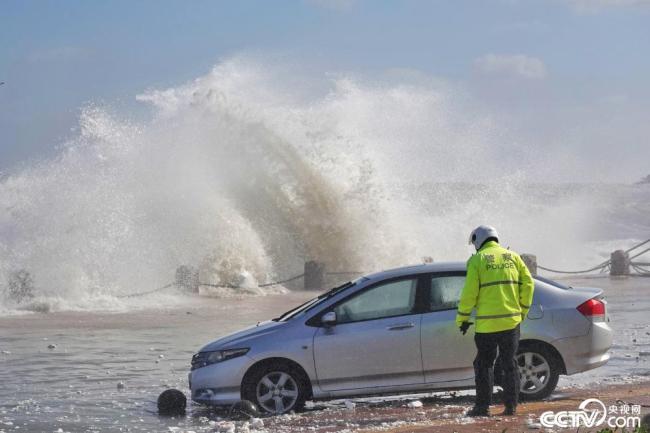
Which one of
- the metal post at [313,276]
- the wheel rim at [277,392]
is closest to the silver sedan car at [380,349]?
the wheel rim at [277,392]

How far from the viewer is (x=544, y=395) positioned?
10164mm

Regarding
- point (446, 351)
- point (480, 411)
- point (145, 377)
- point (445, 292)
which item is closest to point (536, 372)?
point (446, 351)

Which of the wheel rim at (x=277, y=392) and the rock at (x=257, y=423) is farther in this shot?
the wheel rim at (x=277, y=392)

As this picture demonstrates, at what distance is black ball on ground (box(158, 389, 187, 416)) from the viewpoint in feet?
33.7

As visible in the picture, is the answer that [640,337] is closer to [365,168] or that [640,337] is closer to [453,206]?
[365,168]

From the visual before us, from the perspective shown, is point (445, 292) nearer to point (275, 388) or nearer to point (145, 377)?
point (275, 388)

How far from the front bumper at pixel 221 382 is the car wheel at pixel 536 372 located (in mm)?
2484

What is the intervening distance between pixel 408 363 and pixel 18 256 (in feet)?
60.2

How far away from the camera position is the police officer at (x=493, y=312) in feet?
29.7

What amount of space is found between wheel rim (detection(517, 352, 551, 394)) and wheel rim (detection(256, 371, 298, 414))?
208cm

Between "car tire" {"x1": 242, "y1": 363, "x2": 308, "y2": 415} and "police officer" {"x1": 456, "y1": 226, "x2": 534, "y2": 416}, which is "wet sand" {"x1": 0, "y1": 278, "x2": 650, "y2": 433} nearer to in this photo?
"car tire" {"x1": 242, "y1": 363, "x2": 308, "y2": 415}

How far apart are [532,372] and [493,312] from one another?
142cm

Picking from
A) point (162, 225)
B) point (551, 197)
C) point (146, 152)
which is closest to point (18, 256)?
point (162, 225)

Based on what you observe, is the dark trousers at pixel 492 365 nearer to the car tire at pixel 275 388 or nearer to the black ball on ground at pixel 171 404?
the car tire at pixel 275 388
